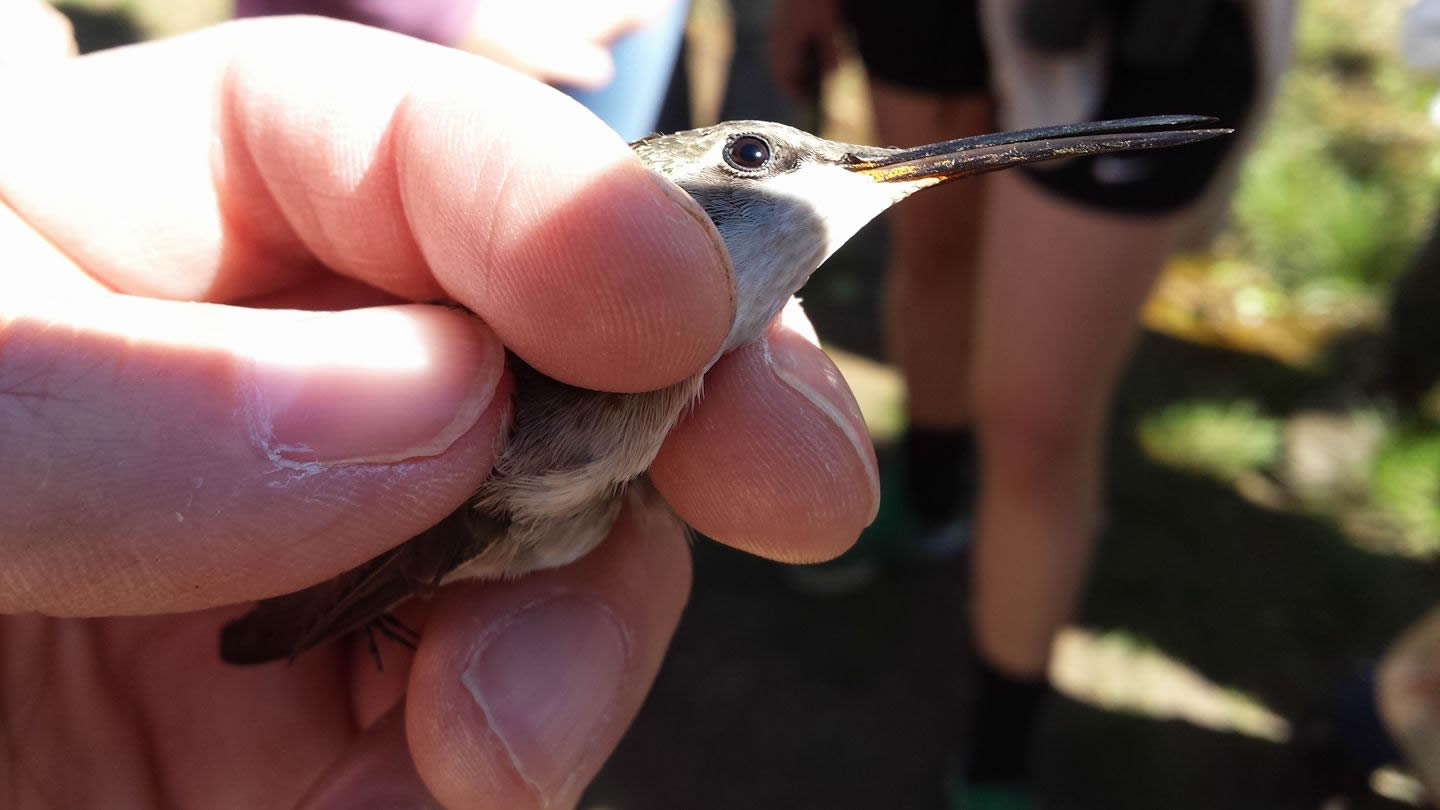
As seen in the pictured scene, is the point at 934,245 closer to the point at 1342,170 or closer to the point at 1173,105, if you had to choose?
the point at 1173,105

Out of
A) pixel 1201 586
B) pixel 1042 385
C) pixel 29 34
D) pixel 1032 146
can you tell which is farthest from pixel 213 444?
pixel 1201 586

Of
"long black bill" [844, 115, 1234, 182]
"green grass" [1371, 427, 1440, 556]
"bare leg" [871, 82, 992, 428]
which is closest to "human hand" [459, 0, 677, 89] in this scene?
"long black bill" [844, 115, 1234, 182]

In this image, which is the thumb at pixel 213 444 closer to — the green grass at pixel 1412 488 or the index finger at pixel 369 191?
the index finger at pixel 369 191

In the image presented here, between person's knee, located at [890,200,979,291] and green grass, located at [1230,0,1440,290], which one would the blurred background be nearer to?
green grass, located at [1230,0,1440,290]

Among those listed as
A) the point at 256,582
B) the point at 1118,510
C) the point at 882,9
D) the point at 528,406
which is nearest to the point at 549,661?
the point at 528,406

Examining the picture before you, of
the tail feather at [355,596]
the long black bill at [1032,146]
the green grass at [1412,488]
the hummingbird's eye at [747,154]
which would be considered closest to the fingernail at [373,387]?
the tail feather at [355,596]
